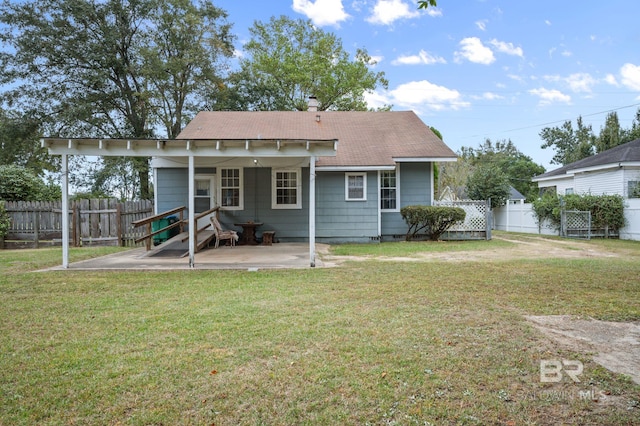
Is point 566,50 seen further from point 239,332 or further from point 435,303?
point 239,332

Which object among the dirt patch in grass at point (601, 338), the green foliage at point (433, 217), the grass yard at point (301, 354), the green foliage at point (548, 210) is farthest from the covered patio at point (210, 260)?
the green foliage at point (548, 210)

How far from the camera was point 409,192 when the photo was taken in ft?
46.4

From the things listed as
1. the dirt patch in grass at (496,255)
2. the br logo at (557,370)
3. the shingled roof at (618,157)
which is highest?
the shingled roof at (618,157)

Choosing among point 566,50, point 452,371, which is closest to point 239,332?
point 452,371

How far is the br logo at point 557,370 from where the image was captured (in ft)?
9.43

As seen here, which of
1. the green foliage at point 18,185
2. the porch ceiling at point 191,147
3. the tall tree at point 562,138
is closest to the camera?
the porch ceiling at point 191,147

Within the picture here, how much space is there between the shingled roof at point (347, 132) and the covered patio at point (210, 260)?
417 centimetres

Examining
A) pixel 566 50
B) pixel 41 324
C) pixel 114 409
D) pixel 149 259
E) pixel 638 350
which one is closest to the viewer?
pixel 114 409

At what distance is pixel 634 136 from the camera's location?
28984 millimetres

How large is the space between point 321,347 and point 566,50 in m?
21.5

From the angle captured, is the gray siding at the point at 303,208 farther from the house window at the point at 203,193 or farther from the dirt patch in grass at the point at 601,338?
the dirt patch in grass at the point at 601,338

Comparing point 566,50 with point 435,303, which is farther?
point 566,50

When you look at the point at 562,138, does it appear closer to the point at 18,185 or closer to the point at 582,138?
the point at 582,138

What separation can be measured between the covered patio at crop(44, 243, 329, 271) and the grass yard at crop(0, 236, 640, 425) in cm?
177
